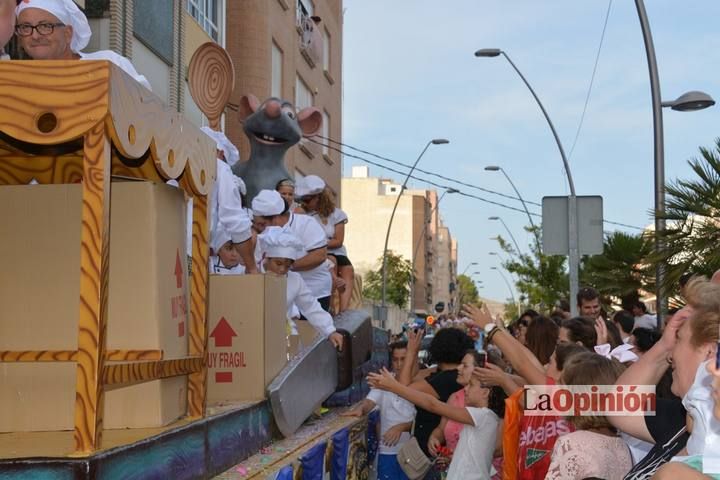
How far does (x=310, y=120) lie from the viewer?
848 cm

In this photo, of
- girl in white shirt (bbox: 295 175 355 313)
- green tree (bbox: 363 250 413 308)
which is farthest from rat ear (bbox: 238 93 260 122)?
green tree (bbox: 363 250 413 308)

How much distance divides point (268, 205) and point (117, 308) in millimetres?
3029

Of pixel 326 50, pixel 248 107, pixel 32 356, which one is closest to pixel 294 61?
pixel 326 50

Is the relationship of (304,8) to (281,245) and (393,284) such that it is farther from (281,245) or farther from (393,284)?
(393,284)

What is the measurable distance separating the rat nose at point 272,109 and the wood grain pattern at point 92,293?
5055 millimetres

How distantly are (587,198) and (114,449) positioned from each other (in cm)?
969

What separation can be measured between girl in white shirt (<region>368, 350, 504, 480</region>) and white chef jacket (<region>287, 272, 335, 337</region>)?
1.84 ft

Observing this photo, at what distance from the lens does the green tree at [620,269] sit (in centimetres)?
1666

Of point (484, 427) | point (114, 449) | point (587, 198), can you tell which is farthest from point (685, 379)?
point (587, 198)

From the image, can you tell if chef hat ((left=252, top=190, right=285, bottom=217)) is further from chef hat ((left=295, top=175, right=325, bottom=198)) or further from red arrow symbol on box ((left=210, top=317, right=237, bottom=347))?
red arrow symbol on box ((left=210, top=317, right=237, bottom=347))

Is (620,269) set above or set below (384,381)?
above

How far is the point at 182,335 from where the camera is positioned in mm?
3754

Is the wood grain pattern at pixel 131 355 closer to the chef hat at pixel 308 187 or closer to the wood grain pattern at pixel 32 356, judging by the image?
the wood grain pattern at pixel 32 356

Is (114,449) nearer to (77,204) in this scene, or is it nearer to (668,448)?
(77,204)
